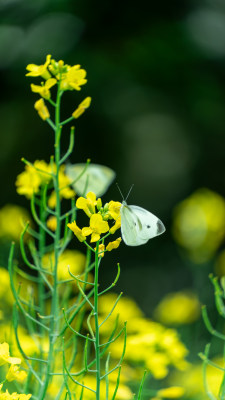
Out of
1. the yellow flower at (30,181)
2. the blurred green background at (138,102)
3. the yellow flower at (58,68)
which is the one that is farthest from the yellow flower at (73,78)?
the blurred green background at (138,102)

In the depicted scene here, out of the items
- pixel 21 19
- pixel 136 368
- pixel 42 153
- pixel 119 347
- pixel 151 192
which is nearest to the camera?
pixel 136 368

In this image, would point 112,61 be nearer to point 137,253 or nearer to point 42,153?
point 42,153

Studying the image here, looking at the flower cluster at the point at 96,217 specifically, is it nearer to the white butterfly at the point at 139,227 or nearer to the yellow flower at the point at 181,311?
the white butterfly at the point at 139,227

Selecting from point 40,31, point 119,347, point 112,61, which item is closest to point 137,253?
point 112,61

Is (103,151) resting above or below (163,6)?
below

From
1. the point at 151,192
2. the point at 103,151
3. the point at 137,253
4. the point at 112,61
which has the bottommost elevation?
the point at 137,253

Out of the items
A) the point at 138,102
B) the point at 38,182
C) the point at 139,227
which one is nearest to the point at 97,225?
the point at 139,227

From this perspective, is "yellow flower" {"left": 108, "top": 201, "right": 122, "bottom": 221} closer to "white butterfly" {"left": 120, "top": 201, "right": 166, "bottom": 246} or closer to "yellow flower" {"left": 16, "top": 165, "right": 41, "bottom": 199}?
"white butterfly" {"left": 120, "top": 201, "right": 166, "bottom": 246}
